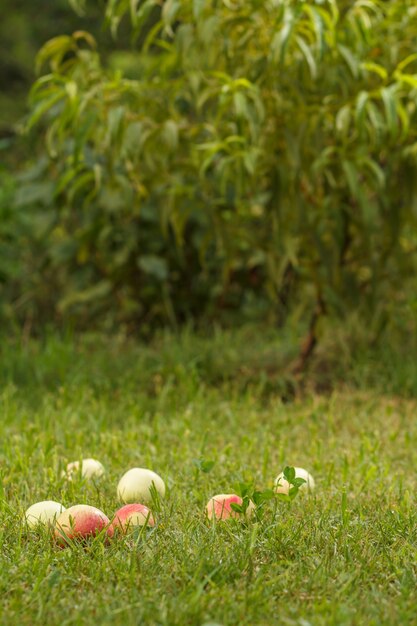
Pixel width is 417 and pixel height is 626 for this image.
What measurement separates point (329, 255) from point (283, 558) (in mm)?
1876

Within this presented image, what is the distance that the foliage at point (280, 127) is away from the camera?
3.03 meters

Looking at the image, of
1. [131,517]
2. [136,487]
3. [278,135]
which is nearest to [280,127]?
[278,135]

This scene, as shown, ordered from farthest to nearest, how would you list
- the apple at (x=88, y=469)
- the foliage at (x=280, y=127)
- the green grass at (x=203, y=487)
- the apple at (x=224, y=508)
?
the foliage at (x=280, y=127), the apple at (x=88, y=469), the apple at (x=224, y=508), the green grass at (x=203, y=487)

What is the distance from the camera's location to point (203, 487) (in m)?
2.29

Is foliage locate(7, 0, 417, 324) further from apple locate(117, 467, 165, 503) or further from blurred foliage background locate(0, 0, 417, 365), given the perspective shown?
apple locate(117, 467, 165, 503)

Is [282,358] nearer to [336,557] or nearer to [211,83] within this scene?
[211,83]

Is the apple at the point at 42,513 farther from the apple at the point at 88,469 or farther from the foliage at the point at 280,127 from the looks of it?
the foliage at the point at 280,127

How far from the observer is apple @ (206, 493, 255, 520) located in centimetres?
197

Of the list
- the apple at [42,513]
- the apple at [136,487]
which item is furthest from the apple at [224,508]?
the apple at [42,513]

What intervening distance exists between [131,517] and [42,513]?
192mm

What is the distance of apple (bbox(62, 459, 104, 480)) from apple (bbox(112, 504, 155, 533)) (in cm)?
39

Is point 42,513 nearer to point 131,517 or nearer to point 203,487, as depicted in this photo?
point 131,517

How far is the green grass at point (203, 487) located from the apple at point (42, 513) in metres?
0.04

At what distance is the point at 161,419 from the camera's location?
3088 millimetres
